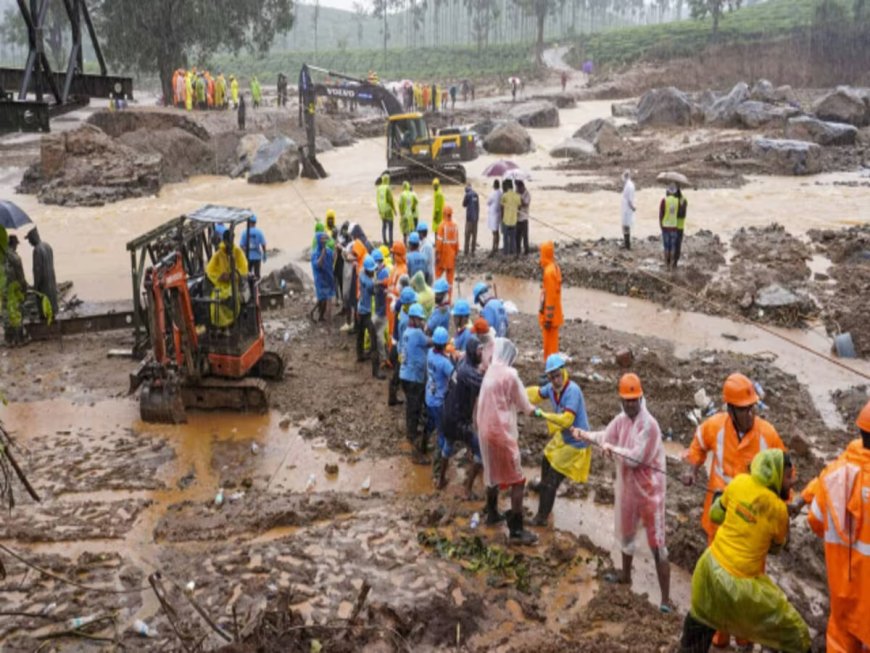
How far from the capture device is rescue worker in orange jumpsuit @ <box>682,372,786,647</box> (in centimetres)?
514

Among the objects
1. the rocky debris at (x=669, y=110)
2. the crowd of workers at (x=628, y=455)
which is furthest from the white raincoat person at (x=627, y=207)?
the rocky debris at (x=669, y=110)

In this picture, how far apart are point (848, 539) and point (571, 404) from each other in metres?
2.42

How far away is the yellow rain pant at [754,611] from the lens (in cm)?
435

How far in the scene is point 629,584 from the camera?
601cm

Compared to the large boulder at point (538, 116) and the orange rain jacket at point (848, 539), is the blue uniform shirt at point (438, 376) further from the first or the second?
the large boulder at point (538, 116)

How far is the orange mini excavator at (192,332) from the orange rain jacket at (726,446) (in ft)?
17.7

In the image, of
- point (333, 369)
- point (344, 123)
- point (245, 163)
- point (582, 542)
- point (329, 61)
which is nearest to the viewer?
point (582, 542)

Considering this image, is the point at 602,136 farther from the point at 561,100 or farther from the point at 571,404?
the point at 571,404

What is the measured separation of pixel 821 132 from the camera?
2998 cm

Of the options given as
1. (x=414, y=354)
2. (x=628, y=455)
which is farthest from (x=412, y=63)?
(x=628, y=455)

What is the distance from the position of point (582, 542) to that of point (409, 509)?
151cm

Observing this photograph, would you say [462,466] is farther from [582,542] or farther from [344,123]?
[344,123]

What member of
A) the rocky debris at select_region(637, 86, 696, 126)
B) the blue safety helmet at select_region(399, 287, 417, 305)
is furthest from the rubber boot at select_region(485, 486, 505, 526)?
the rocky debris at select_region(637, 86, 696, 126)

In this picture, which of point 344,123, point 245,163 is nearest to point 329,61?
point 344,123
